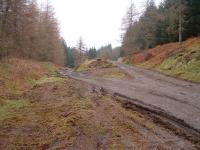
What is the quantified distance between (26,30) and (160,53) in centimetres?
1591

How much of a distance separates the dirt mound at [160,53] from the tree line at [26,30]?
1459 cm

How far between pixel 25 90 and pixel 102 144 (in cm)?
947

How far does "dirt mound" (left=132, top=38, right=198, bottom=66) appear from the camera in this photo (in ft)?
113

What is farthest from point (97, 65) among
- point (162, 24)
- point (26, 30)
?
point (162, 24)

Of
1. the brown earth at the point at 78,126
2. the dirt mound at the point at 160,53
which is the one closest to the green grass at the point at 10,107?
the brown earth at the point at 78,126

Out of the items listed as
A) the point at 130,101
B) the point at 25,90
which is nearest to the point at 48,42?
the point at 25,90

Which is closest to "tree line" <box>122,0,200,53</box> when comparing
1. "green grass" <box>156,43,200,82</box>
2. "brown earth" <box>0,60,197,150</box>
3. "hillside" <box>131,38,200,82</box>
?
"hillside" <box>131,38,200,82</box>

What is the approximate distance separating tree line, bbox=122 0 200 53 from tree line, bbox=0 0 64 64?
14.2 metres

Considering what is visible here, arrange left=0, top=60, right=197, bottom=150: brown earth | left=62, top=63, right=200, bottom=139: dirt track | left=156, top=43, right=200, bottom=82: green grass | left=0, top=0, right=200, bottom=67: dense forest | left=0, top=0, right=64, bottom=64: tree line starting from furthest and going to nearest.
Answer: left=0, top=0, right=200, bottom=67: dense forest → left=0, top=0, right=64, bottom=64: tree line → left=156, top=43, right=200, bottom=82: green grass → left=62, top=63, right=200, bottom=139: dirt track → left=0, top=60, right=197, bottom=150: brown earth

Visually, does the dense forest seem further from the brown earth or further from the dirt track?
the brown earth

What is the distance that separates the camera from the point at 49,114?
11789 mm

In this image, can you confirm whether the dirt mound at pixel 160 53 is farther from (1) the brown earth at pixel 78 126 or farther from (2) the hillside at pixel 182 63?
(1) the brown earth at pixel 78 126

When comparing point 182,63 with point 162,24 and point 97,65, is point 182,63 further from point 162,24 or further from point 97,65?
point 162,24

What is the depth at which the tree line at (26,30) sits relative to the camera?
2847 cm
